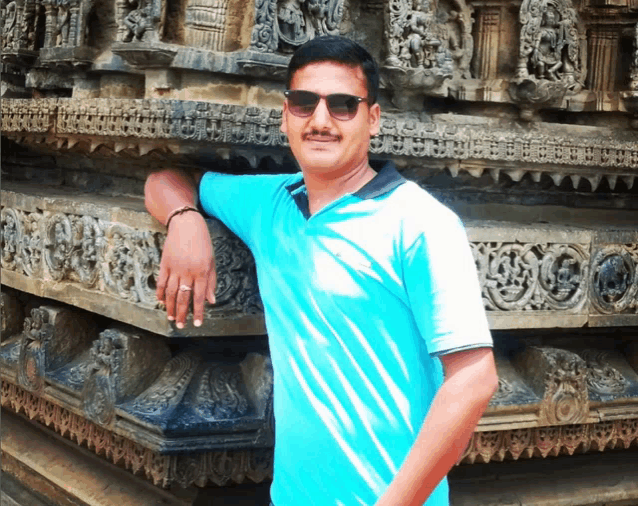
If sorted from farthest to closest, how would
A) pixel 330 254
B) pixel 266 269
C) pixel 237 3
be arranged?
pixel 237 3 < pixel 266 269 < pixel 330 254

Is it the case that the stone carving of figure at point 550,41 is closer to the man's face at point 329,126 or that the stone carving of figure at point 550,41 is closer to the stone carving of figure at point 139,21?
the stone carving of figure at point 139,21

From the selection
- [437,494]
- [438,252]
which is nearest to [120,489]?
[437,494]

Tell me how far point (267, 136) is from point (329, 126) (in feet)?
3.62

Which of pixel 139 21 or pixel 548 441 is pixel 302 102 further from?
pixel 548 441

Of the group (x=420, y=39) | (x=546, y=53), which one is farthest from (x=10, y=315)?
(x=546, y=53)

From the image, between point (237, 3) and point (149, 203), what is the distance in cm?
84

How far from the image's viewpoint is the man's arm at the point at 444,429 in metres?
2.33

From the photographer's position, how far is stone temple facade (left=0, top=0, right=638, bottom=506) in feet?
12.1

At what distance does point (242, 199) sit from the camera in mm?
3152

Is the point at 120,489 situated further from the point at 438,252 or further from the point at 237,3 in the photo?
the point at 438,252

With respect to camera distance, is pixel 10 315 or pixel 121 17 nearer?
pixel 121 17

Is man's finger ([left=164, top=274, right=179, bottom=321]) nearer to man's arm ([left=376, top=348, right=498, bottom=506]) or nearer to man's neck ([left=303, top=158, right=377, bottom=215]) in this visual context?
man's neck ([left=303, top=158, right=377, bottom=215])

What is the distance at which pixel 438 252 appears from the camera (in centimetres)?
240

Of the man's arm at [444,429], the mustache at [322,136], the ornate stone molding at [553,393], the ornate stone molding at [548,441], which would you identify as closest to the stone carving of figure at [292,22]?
the mustache at [322,136]
